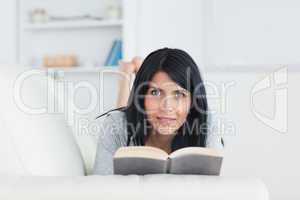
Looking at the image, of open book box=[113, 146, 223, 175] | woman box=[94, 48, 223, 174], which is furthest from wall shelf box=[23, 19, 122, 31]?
open book box=[113, 146, 223, 175]

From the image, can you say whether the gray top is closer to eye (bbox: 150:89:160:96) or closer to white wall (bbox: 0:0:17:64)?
eye (bbox: 150:89:160:96)

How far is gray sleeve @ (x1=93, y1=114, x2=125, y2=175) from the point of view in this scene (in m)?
1.51

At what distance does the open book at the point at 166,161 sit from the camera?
1.03 metres

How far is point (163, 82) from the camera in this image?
1.61 m

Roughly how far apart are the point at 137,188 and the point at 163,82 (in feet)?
2.25

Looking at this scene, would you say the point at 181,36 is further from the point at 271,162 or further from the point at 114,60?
the point at 271,162

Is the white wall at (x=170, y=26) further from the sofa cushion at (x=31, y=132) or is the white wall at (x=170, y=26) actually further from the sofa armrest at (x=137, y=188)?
the sofa armrest at (x=137, y=188)

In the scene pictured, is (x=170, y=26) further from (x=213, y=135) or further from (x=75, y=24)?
(x=213, y=135)

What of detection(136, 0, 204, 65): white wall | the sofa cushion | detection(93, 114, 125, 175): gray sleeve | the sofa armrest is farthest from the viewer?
detection(136, 0, 204, 65): white wall

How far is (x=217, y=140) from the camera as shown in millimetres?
1690

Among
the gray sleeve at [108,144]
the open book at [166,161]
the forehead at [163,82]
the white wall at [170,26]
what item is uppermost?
the white wall at [170,26]

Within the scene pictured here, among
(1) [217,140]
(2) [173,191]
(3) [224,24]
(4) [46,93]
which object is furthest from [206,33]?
(2) [173,191]

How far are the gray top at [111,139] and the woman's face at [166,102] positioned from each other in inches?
4.6

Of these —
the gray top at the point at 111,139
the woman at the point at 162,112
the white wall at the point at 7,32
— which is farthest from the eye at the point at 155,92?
→ the white wall at the point at 7,32
